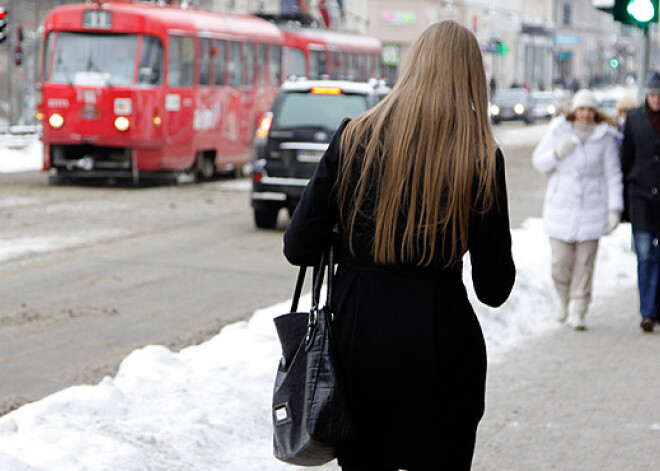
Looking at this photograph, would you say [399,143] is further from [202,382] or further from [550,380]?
[550,380]

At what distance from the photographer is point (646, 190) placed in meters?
9.20

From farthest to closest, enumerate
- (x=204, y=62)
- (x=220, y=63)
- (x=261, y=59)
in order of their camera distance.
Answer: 1. (x=261, y=59)
2. (x=220, y=63)
3. (x=204, y=62)

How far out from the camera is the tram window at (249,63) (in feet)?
86.4

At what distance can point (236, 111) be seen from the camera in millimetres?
25562

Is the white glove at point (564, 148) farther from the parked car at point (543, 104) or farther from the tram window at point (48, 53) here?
the parked car at point (543, 104)

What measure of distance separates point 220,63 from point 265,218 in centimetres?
917

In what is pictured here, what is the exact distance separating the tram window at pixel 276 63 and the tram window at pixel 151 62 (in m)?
5.80

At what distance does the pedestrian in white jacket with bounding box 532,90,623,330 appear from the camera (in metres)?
9.42

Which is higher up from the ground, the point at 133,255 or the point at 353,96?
the point at 353,96

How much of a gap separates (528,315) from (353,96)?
6590 millimetres

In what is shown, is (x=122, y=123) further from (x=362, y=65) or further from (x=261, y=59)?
(x=362, y=65)

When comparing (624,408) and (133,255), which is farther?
(133,255)

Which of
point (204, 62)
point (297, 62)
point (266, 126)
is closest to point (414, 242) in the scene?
point (266, 126)

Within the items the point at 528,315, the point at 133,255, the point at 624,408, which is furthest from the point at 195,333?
the point at 133,255
